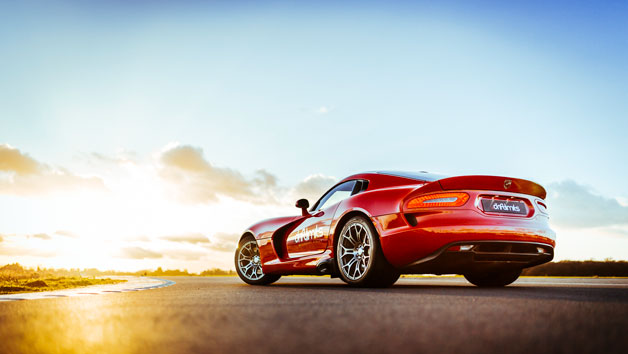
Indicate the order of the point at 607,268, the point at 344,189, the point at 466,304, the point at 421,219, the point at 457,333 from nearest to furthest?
the point at 457,333, the point at 466,304, the point at 421,219, the point at 344,189, the point at 607,268

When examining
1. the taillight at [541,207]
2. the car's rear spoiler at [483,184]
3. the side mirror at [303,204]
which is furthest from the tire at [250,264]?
the taillight at [541,207]

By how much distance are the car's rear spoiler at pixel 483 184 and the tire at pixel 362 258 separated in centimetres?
80

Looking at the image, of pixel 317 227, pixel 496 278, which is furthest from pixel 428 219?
pixel 496 278

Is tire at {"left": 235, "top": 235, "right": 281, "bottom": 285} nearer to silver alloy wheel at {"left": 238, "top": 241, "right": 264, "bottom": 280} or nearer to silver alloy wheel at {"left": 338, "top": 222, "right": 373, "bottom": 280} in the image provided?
silver alloy wheel at {"left": 238, "top": 241, "right": 264, "bottom": 280}

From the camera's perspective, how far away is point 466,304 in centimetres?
409

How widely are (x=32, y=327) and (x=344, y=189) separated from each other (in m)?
4.82

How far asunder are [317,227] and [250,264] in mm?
2262

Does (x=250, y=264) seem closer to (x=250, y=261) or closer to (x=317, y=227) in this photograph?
(x=250, y=261)

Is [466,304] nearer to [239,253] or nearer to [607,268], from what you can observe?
[239,253]

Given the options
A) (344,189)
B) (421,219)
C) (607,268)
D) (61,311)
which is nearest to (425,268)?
(421,219)

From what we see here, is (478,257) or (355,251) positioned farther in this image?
(355,251)

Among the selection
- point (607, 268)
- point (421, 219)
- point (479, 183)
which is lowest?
point (607, 268)

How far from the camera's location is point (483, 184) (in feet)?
20.7

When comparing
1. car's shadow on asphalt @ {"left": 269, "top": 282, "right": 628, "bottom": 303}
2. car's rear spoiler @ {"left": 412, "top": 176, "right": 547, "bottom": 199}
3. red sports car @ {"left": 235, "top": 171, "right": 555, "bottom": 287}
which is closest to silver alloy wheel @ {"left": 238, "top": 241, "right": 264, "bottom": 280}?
red sports car @ {"left": 235, "top": 171, "right": 555, "bottom": 287}
